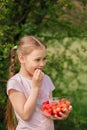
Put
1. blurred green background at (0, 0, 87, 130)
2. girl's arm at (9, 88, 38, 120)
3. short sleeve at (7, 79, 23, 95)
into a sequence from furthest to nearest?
blurred green background at (0, 0, 87, 130), short sleeve at (7, 79, 23, 95), girl's arm at (9, 88, 38, 120)

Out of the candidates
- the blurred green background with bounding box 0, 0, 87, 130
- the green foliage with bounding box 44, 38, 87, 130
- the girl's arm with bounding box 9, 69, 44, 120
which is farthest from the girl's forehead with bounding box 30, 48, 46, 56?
the green foliage with bounding box 44, 38, 87, 130

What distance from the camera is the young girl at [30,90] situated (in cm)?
347

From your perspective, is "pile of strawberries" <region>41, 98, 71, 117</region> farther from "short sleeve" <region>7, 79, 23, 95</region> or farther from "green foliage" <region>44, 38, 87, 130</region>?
"green foliage" <region>44, 38, 87, 130</region>

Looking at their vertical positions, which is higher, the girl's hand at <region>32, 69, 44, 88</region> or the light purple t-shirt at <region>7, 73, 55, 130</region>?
the girl's hand at <region>32, 69, 44, 88</region>

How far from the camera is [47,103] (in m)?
3.56

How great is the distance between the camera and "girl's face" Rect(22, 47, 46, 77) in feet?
11.7

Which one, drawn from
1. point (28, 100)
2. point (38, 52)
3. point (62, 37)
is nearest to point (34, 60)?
point (38, 52)

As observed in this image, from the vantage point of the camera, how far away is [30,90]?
354 cm

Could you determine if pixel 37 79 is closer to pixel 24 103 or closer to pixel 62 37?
pixel 24 103

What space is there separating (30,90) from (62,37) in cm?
302

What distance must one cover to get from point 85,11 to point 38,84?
3.58 m

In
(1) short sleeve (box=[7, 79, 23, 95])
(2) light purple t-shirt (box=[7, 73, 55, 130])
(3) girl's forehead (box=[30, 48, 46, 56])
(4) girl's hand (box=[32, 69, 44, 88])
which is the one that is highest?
(3) girl's forehead (box=[30, 48, 46, 56])

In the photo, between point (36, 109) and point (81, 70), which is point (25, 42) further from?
point (81, 70)

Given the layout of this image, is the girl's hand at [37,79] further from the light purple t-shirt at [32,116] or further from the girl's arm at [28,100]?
the light purple t-shirt at [32,116]
